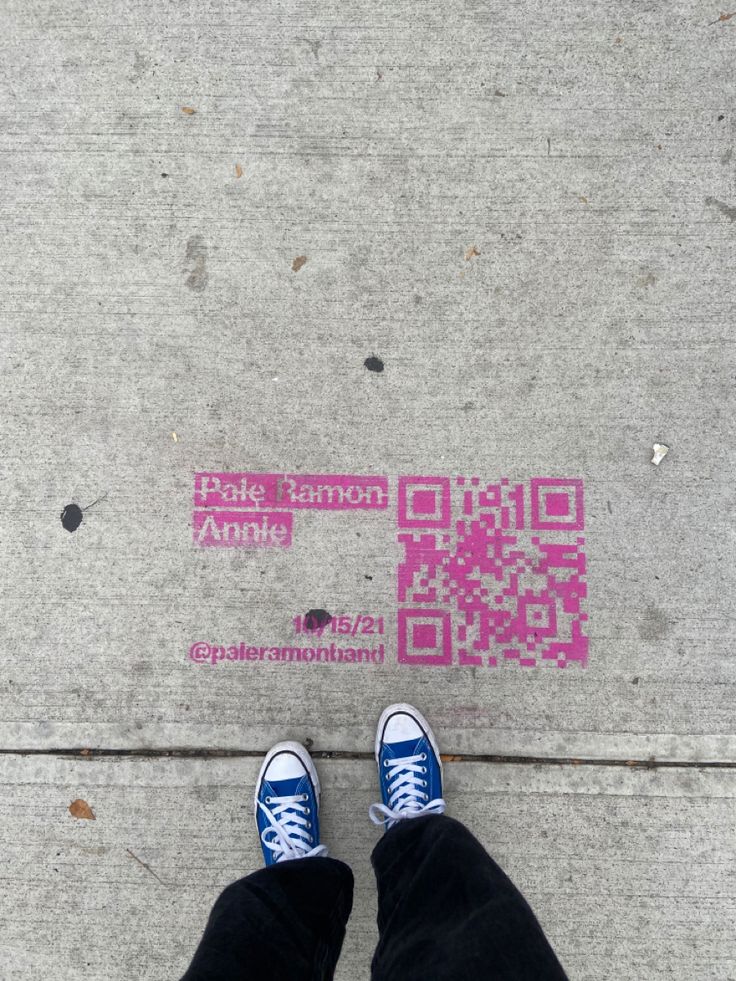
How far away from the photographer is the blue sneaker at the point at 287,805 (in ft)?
5.77

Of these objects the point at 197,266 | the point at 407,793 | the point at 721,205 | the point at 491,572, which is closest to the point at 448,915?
the point at 407,793

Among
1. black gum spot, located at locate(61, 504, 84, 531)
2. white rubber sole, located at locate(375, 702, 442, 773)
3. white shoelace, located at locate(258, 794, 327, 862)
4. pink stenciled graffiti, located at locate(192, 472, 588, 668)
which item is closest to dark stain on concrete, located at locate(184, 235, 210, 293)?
pink stenciled graffiti, located at locate(192, 472, 588, 668)

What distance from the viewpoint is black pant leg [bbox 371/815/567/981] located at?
1273mm

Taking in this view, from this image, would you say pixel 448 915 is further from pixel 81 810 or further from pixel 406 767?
pixel 81 810

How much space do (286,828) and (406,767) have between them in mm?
393

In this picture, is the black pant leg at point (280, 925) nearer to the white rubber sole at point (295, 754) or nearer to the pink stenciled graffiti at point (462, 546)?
the white rubber sole at point (295, 754)

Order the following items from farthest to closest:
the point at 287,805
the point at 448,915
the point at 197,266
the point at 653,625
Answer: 1. the point at 197,266
2. the point at 653,625
3. the point at 287,805
4. the point at 448,915

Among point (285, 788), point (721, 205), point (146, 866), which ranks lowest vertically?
point (146, 866)

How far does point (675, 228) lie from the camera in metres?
2.01

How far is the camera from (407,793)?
179 cm

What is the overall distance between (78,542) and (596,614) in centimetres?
166

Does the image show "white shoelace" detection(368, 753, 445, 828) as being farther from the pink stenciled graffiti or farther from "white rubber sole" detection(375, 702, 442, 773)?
the pink stenciled graffiti

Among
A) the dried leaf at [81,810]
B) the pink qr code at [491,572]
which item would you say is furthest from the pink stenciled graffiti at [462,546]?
the dried leaf at [81,810]

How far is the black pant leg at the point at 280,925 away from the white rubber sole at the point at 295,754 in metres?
0.23
